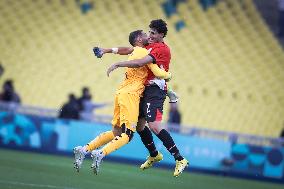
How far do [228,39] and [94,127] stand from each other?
8685 millimetres

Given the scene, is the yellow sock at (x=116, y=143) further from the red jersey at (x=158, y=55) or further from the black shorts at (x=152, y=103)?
the red jersey at (x=158, y=55)

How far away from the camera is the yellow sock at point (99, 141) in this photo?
37.2ft

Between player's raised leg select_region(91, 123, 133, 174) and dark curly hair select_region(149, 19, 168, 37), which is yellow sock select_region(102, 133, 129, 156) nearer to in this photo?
player's raised leg select_region(91, 123, 133, 174)

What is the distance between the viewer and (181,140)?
1873 cm

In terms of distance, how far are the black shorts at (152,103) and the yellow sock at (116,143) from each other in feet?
1.57

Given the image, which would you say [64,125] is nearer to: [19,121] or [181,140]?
[19,121]

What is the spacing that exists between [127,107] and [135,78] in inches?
19.8

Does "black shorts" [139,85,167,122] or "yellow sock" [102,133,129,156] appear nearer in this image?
"yellow sock" [102,133,129,156]

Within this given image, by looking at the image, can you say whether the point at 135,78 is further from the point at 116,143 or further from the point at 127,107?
the point at 116,143

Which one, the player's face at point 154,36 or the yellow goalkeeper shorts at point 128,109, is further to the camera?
the player's face at point 154,36

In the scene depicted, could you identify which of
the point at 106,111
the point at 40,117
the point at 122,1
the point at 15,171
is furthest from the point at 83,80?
the point at 15,171

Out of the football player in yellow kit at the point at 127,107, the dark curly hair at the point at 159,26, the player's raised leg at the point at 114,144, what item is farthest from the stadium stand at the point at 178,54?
the player's raised leg at the point at 114,144

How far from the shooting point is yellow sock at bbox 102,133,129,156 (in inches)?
434

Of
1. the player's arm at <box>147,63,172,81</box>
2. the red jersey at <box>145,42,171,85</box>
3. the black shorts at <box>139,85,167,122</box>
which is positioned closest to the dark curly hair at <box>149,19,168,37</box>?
the red jersey at <box>145,42,171,85</box>
